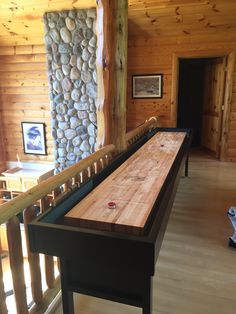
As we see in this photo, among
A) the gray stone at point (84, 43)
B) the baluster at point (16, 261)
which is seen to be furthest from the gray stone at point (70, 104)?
the baluster at point (16, 261)

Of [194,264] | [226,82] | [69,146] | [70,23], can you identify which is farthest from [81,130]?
[194,264]

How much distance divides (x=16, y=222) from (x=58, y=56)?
451 centimetres

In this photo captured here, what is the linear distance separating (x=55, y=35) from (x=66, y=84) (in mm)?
924

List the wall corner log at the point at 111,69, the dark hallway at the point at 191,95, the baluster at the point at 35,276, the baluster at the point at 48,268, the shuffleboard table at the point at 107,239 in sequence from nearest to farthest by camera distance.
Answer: the shuffleboard table at the point at 107,239, the baluster at the point at 35,276, the baluster at the point at 48,268, the wall corner log at the point at 111,69, the dark hallway at the point at 191,95

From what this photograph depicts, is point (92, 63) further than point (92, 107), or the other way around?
point (92, 107)

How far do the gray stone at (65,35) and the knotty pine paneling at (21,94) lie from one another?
1075 millimetres

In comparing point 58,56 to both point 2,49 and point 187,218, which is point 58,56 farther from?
point 187,218

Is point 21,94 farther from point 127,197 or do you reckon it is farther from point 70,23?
point 127,197

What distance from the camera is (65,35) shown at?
505cm

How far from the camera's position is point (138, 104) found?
5.75m

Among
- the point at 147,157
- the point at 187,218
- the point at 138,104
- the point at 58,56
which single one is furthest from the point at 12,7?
the point at 187,218

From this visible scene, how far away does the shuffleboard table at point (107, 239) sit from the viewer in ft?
3.68

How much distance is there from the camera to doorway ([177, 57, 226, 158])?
545cm

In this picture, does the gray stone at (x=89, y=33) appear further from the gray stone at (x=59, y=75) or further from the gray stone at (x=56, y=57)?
the gray stone at (x=59, y=75)
